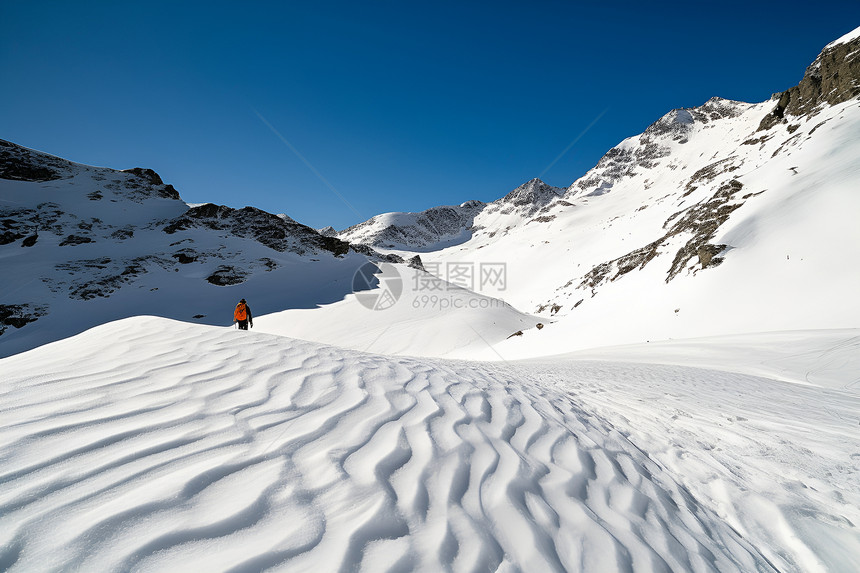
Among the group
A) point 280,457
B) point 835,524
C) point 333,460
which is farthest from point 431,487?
point 835,524

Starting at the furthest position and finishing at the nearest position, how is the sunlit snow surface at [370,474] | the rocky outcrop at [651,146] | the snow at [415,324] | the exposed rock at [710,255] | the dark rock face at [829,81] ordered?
the rocky outcrop at [651,146] → the dark rock face at [829,81] → the snow at [415,324] → the exposed rock at [710,255] → the sunlit snow surface at [370,474]

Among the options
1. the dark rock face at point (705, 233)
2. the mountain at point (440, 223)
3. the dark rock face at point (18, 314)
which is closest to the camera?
the dark rock face at point (705, 233)

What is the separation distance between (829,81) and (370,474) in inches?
1451

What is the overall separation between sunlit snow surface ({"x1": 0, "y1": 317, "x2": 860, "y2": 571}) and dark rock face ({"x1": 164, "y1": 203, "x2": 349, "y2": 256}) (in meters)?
28.8

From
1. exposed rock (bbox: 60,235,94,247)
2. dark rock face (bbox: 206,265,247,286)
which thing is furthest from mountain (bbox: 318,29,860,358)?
exposed rock (bbox: 60,235,94,247)

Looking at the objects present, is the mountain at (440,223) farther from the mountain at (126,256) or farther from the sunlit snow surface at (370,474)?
the sunlit snow surface at (370,474)

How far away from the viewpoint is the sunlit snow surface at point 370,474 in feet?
3.82

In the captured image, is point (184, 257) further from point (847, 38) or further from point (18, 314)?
point (847, 38)

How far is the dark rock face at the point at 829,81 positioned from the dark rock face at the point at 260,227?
36082mm

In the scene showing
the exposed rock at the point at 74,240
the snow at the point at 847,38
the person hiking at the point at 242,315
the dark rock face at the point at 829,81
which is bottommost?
the person hiking at the point at 242,315

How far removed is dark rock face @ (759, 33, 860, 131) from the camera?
19391 millimetres

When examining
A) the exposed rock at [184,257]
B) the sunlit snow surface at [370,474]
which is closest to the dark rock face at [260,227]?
the exposed rock at [184,257]

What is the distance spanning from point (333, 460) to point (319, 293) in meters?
18.8

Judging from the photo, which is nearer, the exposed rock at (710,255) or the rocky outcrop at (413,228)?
the exposed rock at (710,255)
